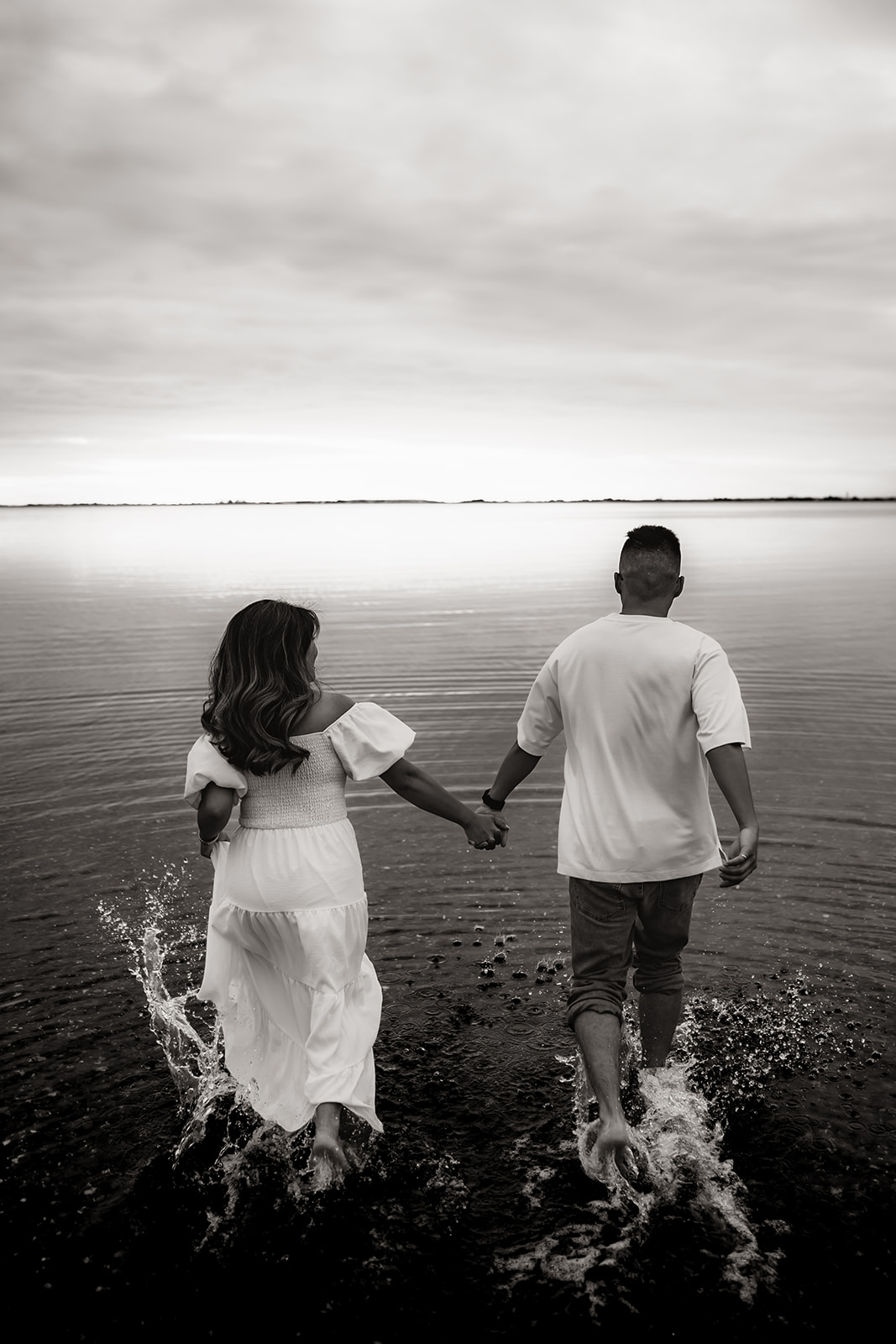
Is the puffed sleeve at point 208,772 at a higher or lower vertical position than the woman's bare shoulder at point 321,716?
lower

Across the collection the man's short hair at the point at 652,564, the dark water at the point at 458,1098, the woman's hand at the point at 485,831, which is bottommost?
the dark water at the point at 458,1098

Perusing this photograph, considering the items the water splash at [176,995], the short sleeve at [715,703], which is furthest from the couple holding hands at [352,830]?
the water splash at [176,995]

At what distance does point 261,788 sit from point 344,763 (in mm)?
377

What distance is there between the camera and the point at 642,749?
4711 millimetres

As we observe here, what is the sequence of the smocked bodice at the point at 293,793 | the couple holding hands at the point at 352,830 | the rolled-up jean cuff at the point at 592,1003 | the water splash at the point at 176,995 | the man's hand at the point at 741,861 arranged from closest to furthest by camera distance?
the man's hand at the point at 741,861 → the couple holding hands at the point at 352,830 → the smocked bodice at the point at 293,793 → the rolled-up jean cuff at the point at 592,1003 → the water splash at the point at 176,995

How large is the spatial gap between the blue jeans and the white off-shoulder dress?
3.22ft

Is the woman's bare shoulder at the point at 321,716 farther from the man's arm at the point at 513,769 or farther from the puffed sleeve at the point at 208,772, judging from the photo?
the man's arm at the point at 513,769

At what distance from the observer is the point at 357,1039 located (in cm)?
464

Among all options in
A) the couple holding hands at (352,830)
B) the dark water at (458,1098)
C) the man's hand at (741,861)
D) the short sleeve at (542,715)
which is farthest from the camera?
the short sleeve at (542,715)

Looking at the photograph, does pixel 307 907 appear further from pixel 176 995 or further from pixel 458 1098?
pixel 176 995

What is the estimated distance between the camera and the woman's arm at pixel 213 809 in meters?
4.48

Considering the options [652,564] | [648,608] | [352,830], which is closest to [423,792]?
[352,830]

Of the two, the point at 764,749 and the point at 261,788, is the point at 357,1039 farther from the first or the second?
the point at 764,749

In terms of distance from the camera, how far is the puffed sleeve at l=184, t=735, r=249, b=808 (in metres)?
4.48
